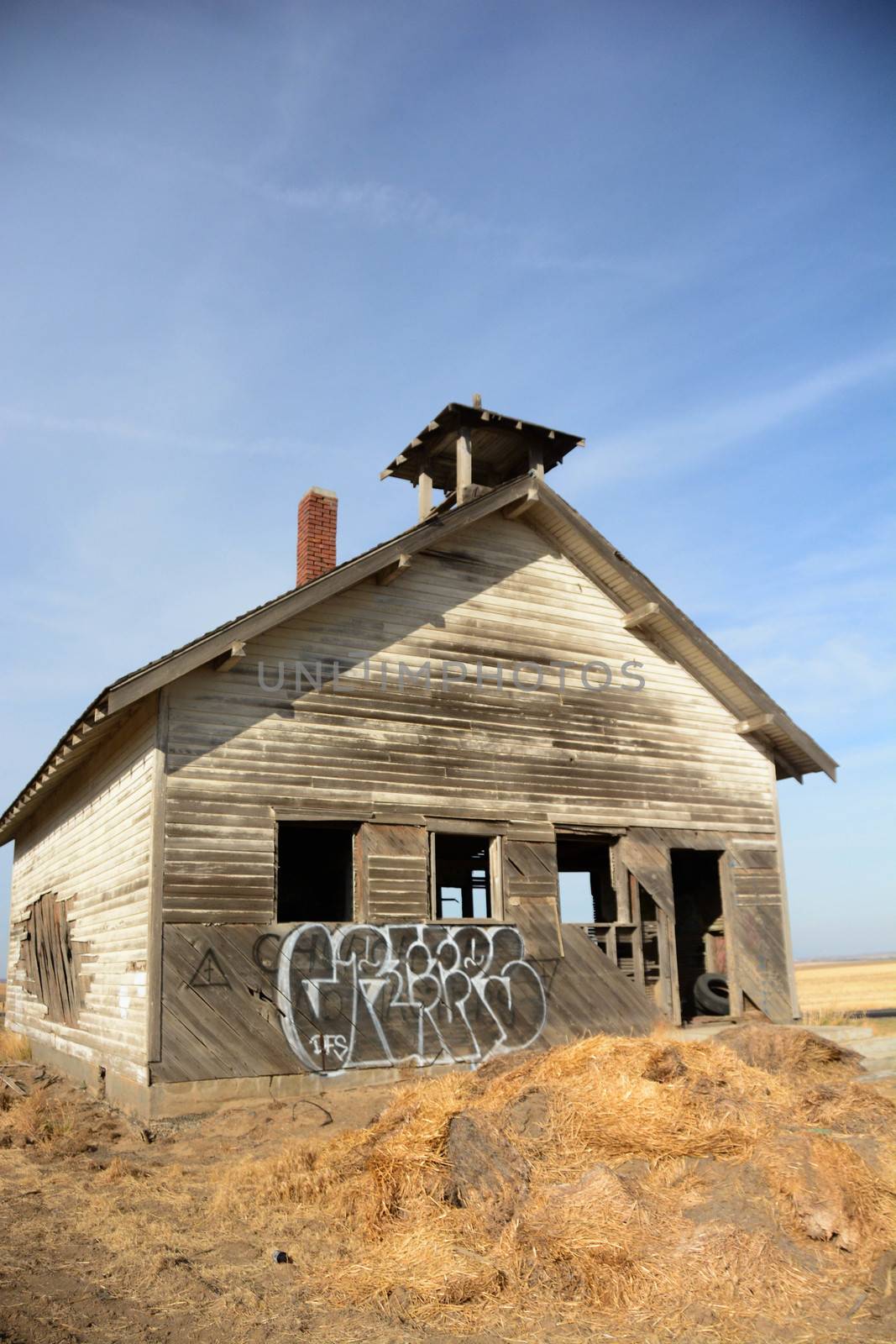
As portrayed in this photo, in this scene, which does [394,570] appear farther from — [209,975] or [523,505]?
[209,975]

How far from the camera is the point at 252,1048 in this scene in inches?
491

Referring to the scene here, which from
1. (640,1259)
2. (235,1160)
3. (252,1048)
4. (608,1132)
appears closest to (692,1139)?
(608,1132)

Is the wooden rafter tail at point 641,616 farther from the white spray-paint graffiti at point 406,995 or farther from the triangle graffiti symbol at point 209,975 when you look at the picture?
the triangle graffiti symbol at point 209,975

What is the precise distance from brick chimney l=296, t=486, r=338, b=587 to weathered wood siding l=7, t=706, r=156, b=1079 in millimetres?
3871

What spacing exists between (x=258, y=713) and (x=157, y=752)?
1.45 metres

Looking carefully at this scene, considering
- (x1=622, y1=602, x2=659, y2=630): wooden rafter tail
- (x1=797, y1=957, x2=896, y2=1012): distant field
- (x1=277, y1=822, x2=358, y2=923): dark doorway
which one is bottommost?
(x1=797, y1=957, x2=896, y2=1012): distant field

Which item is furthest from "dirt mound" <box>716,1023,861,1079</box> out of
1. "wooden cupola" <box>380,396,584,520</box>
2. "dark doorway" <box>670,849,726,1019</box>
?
"wooden cupola" <box>380,396,584,520</box>

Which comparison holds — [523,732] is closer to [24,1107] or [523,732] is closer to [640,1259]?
[24,1107]

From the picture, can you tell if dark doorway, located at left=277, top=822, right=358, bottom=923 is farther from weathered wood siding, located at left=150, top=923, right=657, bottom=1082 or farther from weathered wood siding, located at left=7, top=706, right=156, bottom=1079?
weathered wood siding, located at left=150, top=923, right=657, bottom=1082

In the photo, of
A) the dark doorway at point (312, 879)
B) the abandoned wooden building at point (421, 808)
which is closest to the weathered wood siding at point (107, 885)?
the abandoned wooden building at point (421, 808)

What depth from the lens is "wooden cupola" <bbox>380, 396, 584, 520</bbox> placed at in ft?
54.1

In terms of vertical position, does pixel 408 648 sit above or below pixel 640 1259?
above

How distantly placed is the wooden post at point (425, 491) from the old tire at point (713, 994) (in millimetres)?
9312

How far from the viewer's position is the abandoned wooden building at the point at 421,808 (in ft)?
41.6
